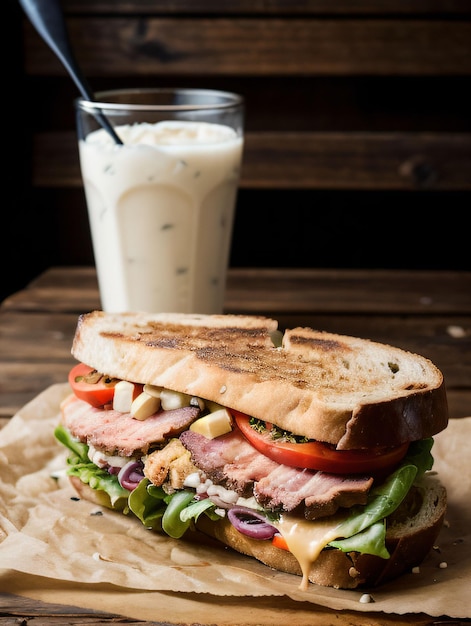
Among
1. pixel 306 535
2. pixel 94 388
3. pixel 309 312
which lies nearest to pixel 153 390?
pixel 94 388

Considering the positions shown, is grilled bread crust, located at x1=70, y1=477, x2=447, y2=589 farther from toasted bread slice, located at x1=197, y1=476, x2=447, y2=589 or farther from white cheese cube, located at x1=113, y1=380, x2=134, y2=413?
white cheese cube, located at x1=113, y1=380, x2=134, y2=413

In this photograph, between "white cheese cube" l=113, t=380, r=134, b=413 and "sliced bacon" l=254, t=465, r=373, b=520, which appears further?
"white cheese cube" l=113, t=380, r=134, b=413

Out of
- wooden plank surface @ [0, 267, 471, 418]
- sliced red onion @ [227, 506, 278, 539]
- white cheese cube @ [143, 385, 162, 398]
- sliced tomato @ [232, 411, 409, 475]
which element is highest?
sliced tomato @ [232, 411, 409, 475]

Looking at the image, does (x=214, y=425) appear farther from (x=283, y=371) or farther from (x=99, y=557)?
(x=99, y=557)

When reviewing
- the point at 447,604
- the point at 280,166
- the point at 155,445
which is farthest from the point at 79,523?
the point at 280,166

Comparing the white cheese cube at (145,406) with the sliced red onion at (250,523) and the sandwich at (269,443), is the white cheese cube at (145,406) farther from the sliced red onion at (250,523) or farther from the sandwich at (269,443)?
the sliced red onion at (250,523)

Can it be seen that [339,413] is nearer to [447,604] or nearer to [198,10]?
[447,604]

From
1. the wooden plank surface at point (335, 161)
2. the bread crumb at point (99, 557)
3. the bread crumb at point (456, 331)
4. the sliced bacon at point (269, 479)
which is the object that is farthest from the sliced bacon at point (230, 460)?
the wooden plank surface at point (335, 161)

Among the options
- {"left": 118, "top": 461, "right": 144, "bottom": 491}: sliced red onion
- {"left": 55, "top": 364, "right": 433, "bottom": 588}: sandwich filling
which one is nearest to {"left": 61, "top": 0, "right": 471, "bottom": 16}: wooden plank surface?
{"left": 55, "top": 364, "right": 433, "bottom": 588}: sandwich filling
